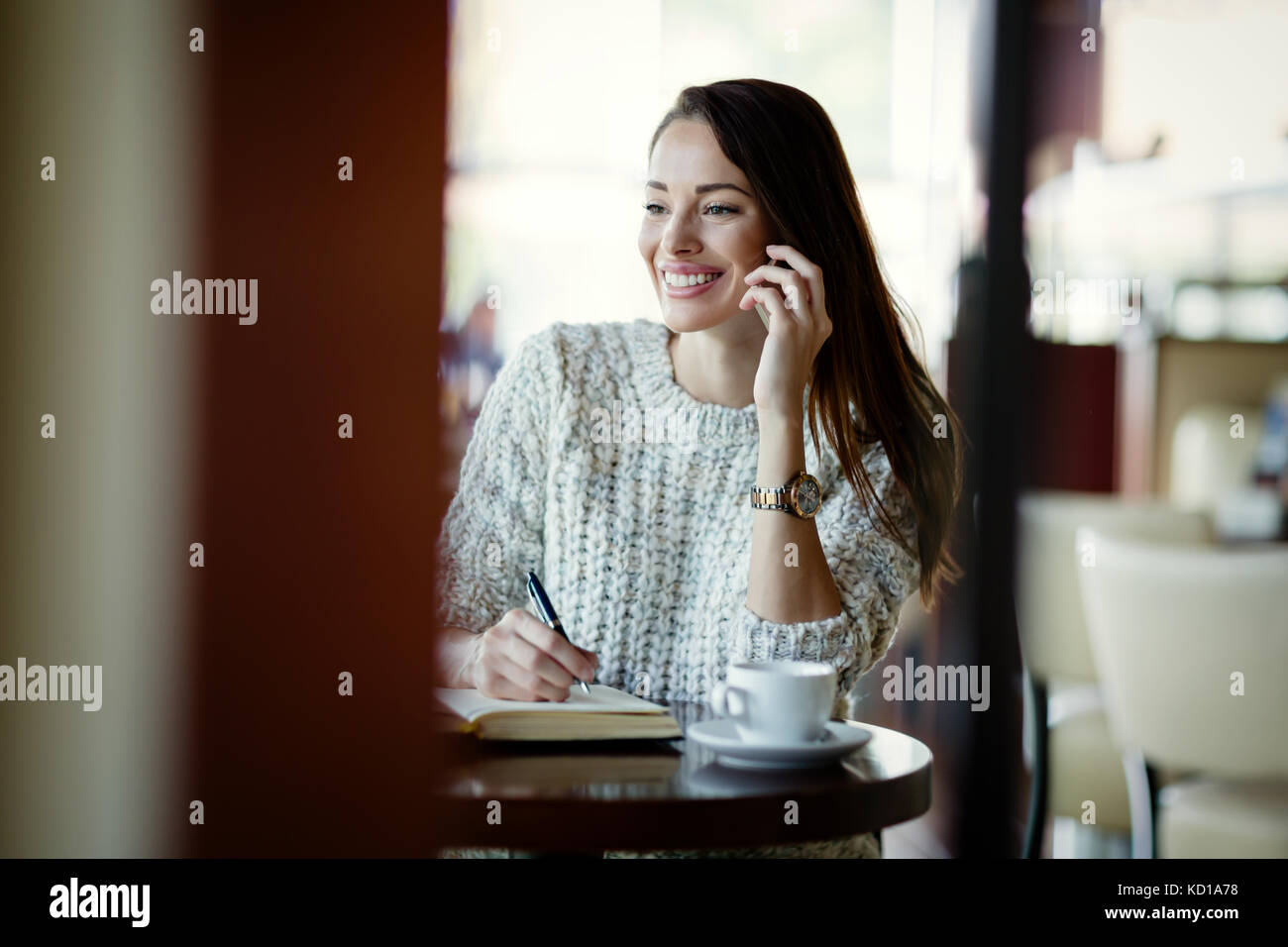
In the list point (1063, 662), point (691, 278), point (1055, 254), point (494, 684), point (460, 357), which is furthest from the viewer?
point (1063, 662)

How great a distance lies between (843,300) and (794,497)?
308mm

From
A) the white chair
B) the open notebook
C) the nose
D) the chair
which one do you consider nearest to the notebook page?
the open notebook

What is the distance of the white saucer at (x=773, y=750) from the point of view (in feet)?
2.73

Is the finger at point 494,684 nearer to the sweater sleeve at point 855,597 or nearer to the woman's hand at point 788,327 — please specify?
the sweater sleeve at point 855,597

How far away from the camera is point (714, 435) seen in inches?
52.7

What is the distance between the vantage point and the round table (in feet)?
2.44

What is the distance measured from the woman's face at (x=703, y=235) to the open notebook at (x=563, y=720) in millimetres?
562

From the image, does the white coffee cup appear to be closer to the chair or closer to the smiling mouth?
the smiling mouth

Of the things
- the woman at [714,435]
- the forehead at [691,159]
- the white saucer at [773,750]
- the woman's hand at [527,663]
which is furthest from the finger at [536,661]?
the forehead at [691,159]

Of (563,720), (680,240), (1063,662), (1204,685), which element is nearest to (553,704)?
(563,720)

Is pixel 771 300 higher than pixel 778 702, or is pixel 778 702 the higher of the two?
pixel 771 300

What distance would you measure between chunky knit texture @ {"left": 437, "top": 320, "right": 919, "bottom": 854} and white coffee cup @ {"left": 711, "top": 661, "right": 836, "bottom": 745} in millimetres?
322

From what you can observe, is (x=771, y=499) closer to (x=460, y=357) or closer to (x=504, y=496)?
(x=504, y=496)
